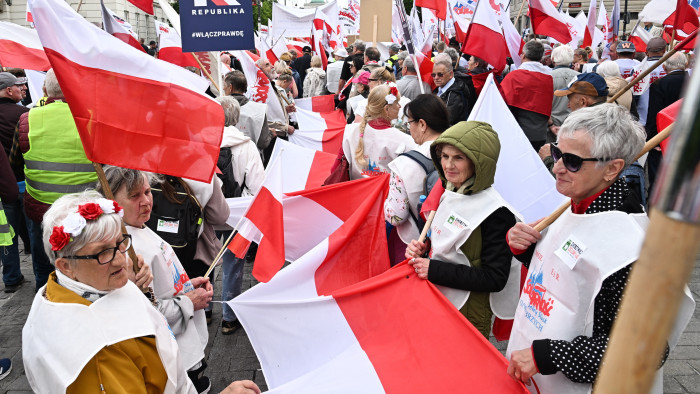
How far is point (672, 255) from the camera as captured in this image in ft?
1.68

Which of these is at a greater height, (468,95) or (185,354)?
(468,95)

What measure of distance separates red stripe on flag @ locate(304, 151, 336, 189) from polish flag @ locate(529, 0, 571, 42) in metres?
4.96

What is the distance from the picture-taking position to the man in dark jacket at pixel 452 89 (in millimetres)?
7172

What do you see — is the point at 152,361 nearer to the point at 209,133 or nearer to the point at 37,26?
the point at 209,133

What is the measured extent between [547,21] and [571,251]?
7834mm

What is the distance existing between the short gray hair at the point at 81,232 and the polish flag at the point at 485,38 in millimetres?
5502

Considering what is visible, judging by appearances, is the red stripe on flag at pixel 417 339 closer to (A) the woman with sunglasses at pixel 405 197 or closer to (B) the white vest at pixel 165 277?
(A) the woman with sunglasses at pixel 405 197

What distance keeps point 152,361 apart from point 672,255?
80.2 inches

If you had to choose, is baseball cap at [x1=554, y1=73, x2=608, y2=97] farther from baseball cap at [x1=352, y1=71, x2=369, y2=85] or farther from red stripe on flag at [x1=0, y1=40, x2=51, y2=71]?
red stripe on flag at [x1=0, y1=40, x2=51, y2=71]

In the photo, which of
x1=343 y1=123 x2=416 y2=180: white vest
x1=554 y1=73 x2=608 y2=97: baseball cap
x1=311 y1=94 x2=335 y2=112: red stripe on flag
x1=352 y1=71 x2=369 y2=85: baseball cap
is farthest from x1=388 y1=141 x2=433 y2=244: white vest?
x1=311 y1=94 x2=335 y2=112: red stripe on flag

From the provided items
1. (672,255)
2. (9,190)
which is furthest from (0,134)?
(672,255)

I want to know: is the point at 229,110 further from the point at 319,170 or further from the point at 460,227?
the point at 460,227

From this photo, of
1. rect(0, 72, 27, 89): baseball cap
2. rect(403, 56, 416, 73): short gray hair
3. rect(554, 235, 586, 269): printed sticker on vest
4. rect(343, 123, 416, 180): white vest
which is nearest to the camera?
rect(554, 235, 586, 269): printed sticker on vest

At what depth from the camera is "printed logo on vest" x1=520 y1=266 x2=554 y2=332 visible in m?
2.19
